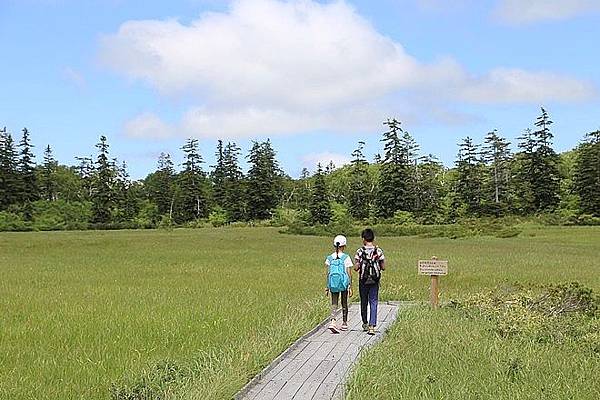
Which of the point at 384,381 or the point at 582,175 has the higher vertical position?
the point at 582,175

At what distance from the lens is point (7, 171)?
69.0 metres

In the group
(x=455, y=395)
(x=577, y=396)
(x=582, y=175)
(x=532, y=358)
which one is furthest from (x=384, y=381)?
(x=582, y=175)

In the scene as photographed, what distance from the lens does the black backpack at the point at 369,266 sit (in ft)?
35.1

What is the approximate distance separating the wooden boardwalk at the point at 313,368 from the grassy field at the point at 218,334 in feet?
0.59

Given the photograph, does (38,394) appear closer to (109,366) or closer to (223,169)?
(109,366)

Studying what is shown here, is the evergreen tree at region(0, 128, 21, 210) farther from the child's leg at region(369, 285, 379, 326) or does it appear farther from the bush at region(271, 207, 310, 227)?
the child's leg at region(369, 285, 379, 326)

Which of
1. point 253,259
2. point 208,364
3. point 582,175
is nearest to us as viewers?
point 208,364

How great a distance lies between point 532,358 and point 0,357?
670 centimetres

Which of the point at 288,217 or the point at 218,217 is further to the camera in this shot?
the point at 218,217

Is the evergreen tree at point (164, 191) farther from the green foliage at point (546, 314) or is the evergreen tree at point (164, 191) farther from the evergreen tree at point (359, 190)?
the green foliage at point (546, 314)

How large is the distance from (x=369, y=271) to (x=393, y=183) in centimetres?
5879

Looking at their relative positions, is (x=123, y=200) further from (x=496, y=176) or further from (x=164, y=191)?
(x=496, y=176)

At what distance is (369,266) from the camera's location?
10.7 m

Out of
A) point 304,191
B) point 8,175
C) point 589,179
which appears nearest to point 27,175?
point 8,175
